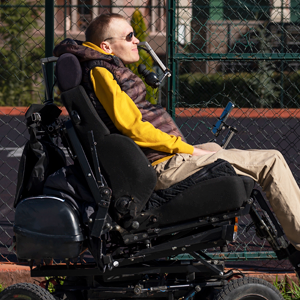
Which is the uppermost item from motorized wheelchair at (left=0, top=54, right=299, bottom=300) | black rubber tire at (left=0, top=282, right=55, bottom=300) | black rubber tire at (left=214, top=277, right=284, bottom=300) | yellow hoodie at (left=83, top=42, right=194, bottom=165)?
yellow hoodie at (left=83, top=42, right=194, bottom=165)

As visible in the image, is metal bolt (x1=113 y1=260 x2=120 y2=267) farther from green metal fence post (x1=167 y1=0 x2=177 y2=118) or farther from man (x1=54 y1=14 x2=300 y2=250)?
green metal fence post (x1=167 y1=0 x2=177 y2=118)

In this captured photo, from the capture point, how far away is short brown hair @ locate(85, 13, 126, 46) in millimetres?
2465

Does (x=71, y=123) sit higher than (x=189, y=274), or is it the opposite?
(x=71, y=123)

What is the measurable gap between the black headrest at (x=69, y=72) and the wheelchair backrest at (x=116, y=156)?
4cm

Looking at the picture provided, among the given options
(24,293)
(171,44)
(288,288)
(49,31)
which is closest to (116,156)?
(24,293)

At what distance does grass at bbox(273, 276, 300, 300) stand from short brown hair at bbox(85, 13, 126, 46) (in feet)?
6.37

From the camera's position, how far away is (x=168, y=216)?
2.19 m

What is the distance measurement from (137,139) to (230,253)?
1.41 meters

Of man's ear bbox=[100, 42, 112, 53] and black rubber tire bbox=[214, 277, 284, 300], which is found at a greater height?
man's ear bbox=[100, 42, 112, 53]

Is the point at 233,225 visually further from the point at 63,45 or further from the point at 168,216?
the point at 63,45

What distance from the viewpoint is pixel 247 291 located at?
2336 mm

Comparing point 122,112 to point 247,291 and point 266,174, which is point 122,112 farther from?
point 247,291

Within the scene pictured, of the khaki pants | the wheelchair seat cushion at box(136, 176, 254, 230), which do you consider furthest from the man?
the wheelchair seat cushion at box(136, 176, 254, 230)

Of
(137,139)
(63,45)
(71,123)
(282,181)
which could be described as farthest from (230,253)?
(63,45)
